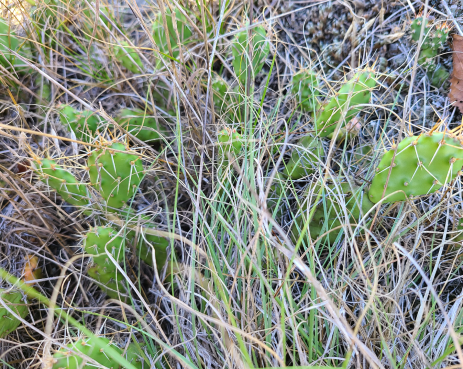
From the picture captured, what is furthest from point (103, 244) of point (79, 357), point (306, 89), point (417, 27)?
point (417, 27)

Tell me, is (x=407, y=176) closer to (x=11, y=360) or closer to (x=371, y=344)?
(x=371, y=344)

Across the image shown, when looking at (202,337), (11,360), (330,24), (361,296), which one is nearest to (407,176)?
(361,296)

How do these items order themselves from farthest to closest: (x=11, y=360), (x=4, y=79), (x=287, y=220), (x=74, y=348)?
A: (x=4, y=79)
(x=287, y=220)
(x=11, y=360)
(x=74, y=348)

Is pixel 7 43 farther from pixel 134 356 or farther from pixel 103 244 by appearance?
pixel 134 356

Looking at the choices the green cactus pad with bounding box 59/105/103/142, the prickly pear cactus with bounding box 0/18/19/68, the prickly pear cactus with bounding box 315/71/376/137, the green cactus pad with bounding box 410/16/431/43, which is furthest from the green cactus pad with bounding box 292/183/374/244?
the prickly pear cactus with bounding box 0/18/19/68

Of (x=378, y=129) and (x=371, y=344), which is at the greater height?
(x=378, y=129)
